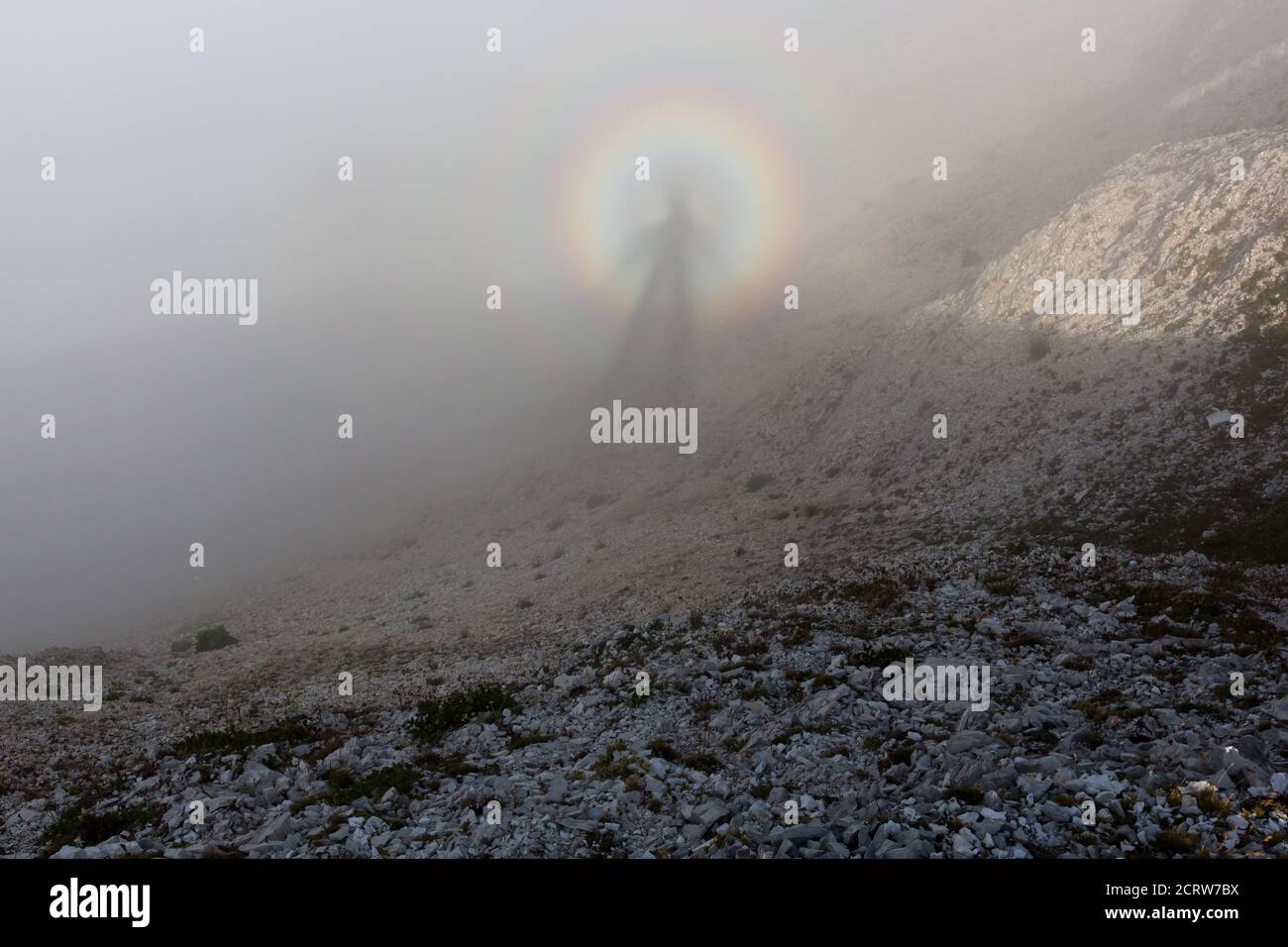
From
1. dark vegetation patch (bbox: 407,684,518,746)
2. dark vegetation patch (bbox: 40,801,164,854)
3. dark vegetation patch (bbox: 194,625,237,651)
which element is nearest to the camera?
dark vegetation patch (bbox: 40,801,164,854)

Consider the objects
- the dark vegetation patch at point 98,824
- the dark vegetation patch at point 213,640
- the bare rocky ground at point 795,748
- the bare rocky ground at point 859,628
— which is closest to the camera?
the bare rocky ground at point 795,748

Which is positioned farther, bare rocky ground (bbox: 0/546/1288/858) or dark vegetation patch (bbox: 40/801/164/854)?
dark vegetation patch (bbox: 40/801/164/854)

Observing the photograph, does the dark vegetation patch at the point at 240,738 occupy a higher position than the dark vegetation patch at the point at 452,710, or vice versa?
the dark vegetation patch at the point at 452,710

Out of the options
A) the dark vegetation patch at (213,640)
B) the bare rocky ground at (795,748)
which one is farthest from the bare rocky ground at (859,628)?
the dark vegetation patch at (213,640)

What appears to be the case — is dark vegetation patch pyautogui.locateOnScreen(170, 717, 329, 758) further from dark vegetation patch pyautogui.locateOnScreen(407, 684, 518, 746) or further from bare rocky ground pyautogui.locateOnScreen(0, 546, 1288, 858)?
dark vegetation patch pyautogui.locateOnScreen(407, 684, 518, 746)

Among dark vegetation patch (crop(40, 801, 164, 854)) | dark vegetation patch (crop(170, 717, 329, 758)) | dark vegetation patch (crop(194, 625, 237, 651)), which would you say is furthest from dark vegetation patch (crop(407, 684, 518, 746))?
dark vegetation patch (crop(194, 625, 237, 651))

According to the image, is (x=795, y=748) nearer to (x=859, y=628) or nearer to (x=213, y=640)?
(x=859, y=628)

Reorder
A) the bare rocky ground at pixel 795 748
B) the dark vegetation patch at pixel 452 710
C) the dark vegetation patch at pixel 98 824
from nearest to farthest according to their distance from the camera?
the bare rocky ground at pixel 795 748
the dark vegetation patch at pixel 98 824
the dark vegetation patch at pixel 452 710

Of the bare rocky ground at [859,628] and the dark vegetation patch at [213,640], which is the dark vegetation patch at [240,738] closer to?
the bare rocky ground at [859,628]

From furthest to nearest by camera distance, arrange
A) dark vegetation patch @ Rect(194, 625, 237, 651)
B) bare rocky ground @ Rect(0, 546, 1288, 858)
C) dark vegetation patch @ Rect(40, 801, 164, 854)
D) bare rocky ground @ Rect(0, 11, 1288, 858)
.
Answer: dark vegetation patch @ Rect(194, 625, 237, 651) → dark vegetation patch @ Rect(40, 801, 164, 854) → bare rocky ground @ Rect(0, 11, 1288, 858) → bare rocky ground @ Rect(0, 546, 1288, 858)

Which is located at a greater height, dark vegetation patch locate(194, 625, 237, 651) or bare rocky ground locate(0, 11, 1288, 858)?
bare rocky ground locate(0, 11, 1288, 858)

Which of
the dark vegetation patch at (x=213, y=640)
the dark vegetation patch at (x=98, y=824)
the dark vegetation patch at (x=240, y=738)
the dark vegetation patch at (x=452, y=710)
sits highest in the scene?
the dark vegetation patch at (x=452, y=710)
